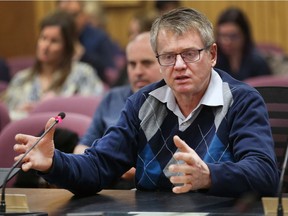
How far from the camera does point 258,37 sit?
9.61 meters

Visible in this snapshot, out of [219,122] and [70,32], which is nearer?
[219,122]

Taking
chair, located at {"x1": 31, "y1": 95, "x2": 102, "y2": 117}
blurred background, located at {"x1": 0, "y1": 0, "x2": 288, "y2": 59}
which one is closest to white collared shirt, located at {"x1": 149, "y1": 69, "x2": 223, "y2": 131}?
chair, located at {"x1": 31, "y1": 95, "x2": 102, "y2": 117}

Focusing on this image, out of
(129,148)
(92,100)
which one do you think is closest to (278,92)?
(129,148)

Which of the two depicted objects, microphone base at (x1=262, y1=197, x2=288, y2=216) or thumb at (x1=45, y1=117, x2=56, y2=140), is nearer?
microphone base at (x1=262, y1=197, x2=288, y2=216)

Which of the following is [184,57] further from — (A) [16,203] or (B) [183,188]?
(A) [16,203]

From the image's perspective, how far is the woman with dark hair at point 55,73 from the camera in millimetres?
6789

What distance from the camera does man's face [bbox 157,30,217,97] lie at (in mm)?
2990

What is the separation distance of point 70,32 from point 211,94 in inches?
157

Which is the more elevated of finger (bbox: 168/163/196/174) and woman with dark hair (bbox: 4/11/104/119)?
finger (bbox: 168/163/196/174)

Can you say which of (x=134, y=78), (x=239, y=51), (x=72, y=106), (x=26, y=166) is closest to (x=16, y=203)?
(x=26, y=166)

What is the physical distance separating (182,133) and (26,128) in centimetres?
163

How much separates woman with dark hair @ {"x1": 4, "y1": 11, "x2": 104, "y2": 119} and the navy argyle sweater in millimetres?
3618

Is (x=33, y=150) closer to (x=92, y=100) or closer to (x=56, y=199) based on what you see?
(x=56, y=199)

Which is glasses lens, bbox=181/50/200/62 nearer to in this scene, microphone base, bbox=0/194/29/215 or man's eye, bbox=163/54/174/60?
man's eye, bbox=163/54/174/60
